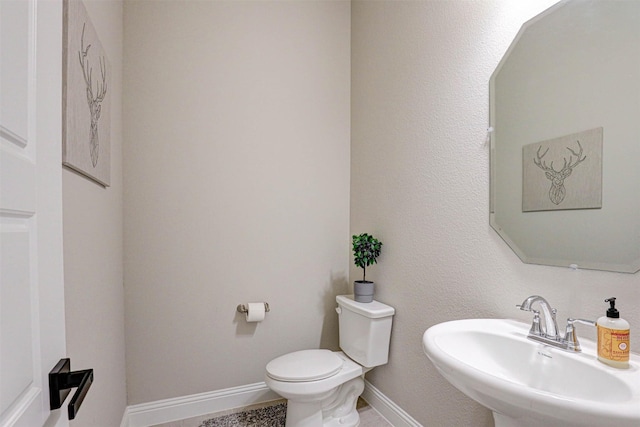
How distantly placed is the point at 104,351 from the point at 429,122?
5.91 ft

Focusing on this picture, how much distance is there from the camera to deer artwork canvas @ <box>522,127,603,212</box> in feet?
3.35

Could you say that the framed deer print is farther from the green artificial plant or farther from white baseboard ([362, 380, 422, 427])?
white baseboard ([362, 380, 422, 427])

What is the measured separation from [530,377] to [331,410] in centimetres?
116

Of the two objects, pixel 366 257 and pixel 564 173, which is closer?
pixel 564 173

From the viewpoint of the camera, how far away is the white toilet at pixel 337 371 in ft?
5.37

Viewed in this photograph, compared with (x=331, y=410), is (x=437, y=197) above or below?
above

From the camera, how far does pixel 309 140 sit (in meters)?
2.28

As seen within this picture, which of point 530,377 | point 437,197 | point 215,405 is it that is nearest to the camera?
point 530,377

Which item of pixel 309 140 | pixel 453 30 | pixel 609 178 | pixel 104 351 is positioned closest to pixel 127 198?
pixel 104 351

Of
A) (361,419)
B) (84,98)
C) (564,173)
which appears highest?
(84,98)

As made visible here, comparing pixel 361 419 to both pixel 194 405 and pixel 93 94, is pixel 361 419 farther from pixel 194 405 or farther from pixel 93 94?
pixel 93 94

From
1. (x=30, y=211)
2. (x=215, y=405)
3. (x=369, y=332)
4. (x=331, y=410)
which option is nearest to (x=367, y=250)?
(x=369, y=332)

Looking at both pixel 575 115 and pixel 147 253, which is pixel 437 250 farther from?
pixel 147 253

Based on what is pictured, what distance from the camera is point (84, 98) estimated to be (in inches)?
41.6
